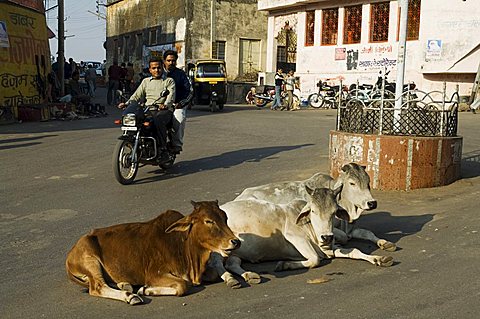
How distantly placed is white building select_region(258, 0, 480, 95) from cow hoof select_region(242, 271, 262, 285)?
25026 millimetres

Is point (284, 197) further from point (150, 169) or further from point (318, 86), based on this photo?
point (318, 86)

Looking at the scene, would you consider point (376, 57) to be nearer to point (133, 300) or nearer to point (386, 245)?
point (386, 245)

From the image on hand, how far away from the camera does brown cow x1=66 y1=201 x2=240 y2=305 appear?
4805 millimetres

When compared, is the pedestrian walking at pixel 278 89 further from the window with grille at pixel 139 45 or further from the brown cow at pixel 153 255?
the brown cow at pixel 153 255

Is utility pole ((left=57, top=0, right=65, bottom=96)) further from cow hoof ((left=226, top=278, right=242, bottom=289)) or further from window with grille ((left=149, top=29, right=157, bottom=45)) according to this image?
cow hoof ((left=226, top=278, right=242, bottom=289))

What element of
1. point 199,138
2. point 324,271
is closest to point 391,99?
point 324,271

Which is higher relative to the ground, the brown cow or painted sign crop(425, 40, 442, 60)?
painted sign crop(425, 40, 442, 60)

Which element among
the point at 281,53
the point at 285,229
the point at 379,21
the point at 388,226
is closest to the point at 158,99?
the point at 388,226

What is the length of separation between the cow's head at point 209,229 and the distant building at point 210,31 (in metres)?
33.3

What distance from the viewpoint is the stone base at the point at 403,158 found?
8.70m

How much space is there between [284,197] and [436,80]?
2442 centimetres

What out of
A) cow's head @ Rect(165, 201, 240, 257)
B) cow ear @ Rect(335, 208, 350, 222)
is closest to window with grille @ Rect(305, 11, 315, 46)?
cow ear @ Rect(335, 208, 350, 222)

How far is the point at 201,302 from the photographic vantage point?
4762mm

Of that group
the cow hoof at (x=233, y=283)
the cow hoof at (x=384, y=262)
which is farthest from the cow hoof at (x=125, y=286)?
the cow hoof at (x=384, y=262)
